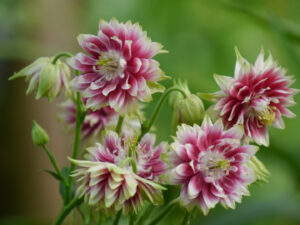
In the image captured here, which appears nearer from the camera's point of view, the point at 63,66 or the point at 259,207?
the point at 63,66

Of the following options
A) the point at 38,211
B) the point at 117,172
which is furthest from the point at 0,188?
the point at 117,172

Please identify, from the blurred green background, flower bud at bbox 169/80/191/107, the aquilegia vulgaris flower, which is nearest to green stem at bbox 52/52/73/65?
the aquilegia vulgaris flower

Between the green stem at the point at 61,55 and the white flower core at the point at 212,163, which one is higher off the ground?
the green stem at the point at 61,55

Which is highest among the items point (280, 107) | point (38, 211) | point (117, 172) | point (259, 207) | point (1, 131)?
point (280, 107)

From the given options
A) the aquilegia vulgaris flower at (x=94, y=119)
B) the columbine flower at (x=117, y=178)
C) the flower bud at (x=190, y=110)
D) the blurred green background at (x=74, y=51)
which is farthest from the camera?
the blurred green background at (x=74, y=51)

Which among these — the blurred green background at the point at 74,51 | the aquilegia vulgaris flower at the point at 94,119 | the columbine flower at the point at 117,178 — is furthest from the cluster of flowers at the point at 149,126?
the blurred green background at the point at 74,51

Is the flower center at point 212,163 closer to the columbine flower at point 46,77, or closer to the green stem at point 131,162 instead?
the green stem at point 131,162

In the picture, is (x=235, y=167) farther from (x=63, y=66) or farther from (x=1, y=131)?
(x=1, y=131)
